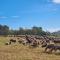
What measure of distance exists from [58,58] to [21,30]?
125 metres

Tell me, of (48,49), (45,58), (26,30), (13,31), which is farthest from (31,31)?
(45,58)

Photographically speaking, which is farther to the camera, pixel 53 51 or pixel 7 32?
pixel 7 32

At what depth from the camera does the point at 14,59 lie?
25.5m

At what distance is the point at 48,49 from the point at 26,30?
368ft

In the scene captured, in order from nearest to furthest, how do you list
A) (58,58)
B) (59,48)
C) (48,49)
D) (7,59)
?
(7,59), (58,58), (59,48), (48,49)

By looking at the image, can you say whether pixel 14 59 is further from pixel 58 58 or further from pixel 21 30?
pixel 21 30

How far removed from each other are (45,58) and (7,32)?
12488 centimetres

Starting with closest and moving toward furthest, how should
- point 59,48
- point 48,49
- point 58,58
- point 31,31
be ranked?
point 58,58
point 59,48
point 48,49
point 31,31

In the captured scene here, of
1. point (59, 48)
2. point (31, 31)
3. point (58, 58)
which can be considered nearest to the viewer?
point (58, 58)

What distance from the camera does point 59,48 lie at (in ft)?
109

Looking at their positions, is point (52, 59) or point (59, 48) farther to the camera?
point (59, 48)

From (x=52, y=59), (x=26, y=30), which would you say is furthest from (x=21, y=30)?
(x=52, y=59)

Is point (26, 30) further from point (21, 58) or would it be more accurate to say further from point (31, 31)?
point (21, 58)

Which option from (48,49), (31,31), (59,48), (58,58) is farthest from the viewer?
(31,31)
